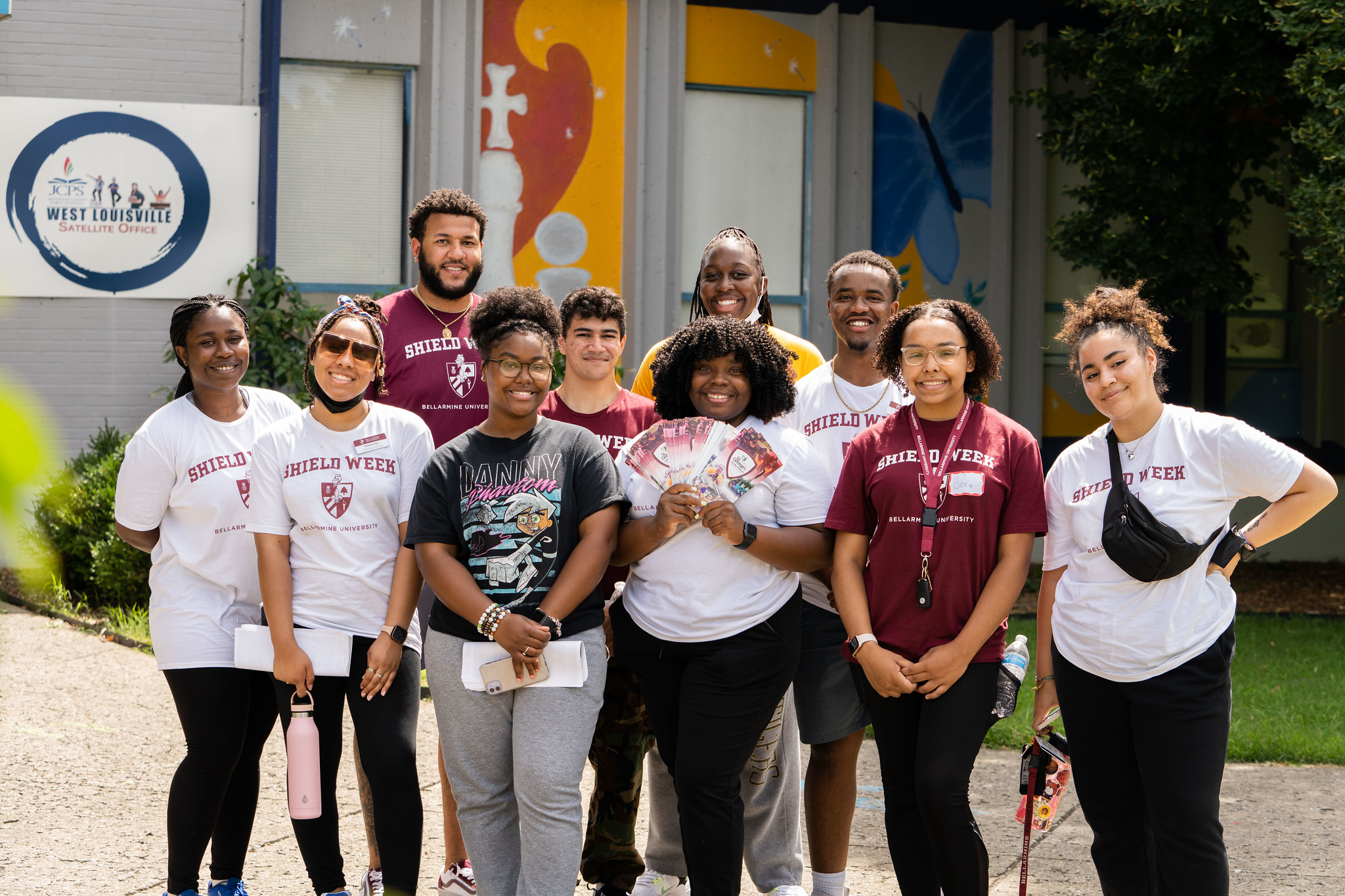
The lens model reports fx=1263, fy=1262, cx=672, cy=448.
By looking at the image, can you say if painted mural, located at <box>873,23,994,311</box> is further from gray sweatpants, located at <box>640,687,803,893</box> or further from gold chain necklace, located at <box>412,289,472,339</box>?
gray sweatpants, located at <box>640,687,803,893</box>

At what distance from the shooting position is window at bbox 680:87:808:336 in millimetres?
11391

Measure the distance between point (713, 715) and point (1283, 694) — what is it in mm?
5235

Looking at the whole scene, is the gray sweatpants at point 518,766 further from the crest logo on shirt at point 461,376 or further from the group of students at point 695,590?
the crest logo on shirt at point 461,376

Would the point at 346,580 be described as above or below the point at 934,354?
below

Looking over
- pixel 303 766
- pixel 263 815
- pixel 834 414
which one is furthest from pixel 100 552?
pixel 834 414

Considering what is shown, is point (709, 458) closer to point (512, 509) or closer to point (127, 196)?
point (512, 509)

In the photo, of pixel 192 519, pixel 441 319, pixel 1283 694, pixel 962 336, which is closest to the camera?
pixel 962 336

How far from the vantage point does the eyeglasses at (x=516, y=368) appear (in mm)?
3789

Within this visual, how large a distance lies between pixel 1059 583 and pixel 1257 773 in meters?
3.13

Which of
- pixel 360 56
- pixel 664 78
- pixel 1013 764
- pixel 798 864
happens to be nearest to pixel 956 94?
pixel 664 78

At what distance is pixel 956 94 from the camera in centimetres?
1230

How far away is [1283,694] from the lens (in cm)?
752

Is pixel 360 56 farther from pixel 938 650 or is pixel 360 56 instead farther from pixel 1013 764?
pixel 938 650

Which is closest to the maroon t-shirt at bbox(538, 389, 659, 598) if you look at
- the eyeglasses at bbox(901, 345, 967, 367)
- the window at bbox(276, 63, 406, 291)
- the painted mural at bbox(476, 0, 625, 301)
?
the eyeglasses at bbox(901, 345, 967, 367)
